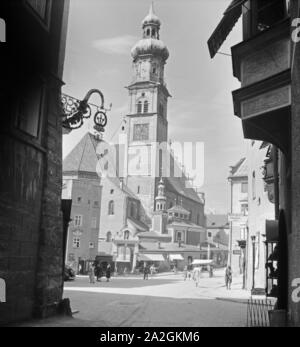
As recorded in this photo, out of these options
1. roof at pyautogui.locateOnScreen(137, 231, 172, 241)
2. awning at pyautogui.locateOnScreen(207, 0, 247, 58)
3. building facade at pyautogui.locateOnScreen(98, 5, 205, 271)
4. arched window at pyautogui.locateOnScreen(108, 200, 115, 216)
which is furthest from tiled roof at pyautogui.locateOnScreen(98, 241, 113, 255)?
awning at pyautogui.locateOnScreen(207, 0, 247, 58)

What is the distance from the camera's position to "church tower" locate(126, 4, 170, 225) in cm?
8900

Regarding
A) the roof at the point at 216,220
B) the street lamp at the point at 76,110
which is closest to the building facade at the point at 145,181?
the roof at the point at 216,220

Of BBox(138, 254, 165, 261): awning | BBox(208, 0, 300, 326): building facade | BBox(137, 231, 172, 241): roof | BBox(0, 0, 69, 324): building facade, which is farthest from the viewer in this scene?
BBox(137, 231, 172, 241): roof

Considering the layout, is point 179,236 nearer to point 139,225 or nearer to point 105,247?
point 139,225

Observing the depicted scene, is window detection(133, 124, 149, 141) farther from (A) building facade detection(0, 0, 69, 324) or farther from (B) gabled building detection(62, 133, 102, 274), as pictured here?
(A) building facade detection(0, 0, 69, 324)

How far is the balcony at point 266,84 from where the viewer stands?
856 cm

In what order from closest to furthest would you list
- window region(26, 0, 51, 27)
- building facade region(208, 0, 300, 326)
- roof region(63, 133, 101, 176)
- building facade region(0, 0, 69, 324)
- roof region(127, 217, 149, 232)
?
building facade region(208, 0, 300, 326), building facade region(0, 0, 69, 324), window region(26, 0, 51, 27), roof region(63, 133, 101, 176), roof region(127, 217, 149, 232)

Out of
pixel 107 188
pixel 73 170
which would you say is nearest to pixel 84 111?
pixel 73 170

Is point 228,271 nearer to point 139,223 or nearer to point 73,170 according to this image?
point 73,170

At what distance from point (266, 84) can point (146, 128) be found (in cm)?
8326

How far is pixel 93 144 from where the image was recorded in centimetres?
7450

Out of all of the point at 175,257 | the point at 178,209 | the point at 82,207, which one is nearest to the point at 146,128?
the point at 178,209

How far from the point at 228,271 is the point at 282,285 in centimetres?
2112

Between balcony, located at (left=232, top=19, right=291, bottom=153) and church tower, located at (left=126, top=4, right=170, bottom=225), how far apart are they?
78.8m
